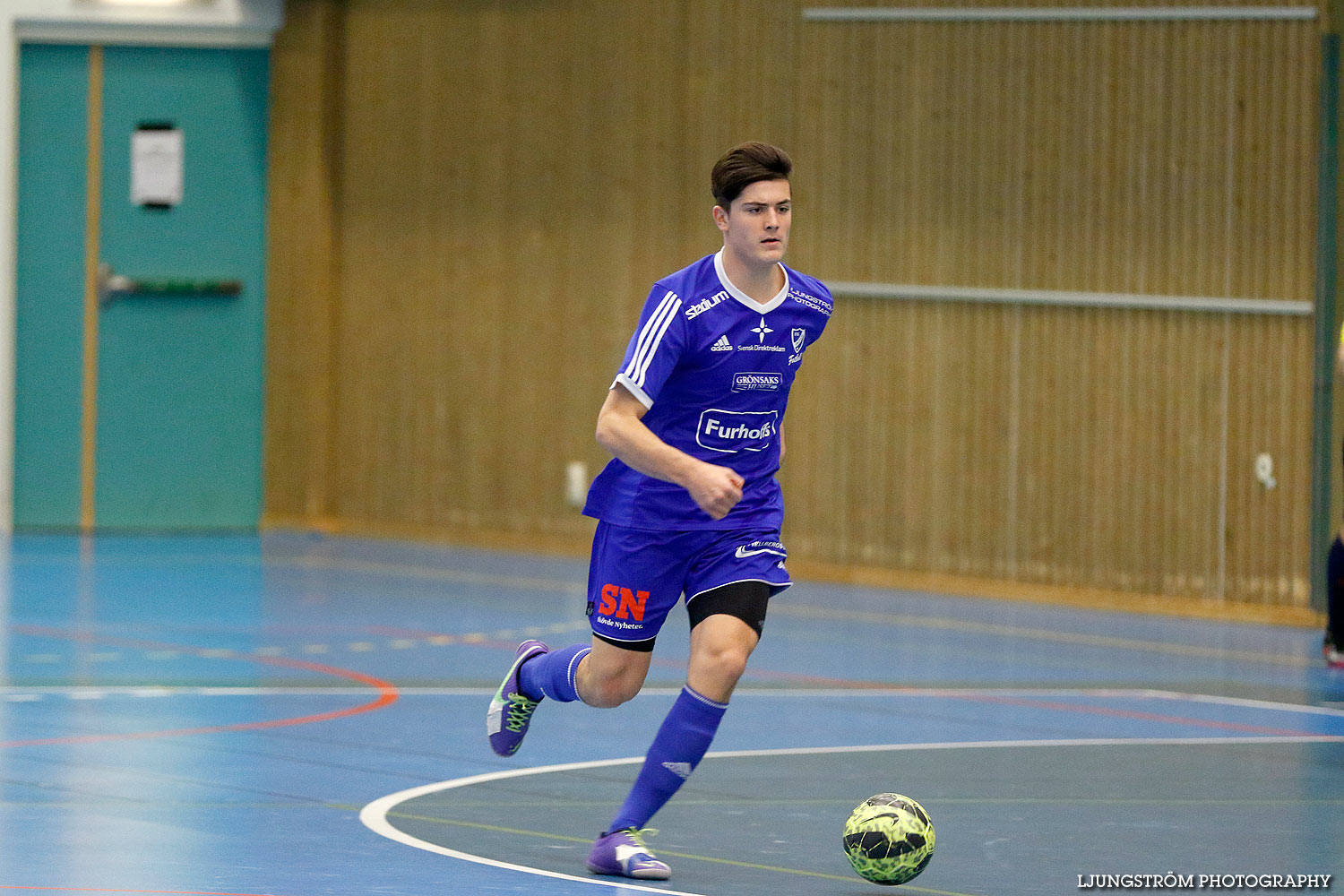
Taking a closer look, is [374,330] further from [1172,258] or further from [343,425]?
[1172,258]

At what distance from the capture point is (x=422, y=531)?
1541 centimetres

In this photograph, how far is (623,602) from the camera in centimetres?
552

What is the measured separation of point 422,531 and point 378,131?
287 centimetres

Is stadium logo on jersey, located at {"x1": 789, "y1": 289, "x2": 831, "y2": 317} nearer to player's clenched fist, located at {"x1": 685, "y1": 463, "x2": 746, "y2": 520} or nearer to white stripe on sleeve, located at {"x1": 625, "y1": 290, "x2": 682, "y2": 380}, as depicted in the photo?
white stripe on sleeve, located at {"x1": 625, "y1": 290, "x2": 682, "y2": 380}

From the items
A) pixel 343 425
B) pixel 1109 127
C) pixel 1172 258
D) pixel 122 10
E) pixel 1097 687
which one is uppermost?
pixel 122 10

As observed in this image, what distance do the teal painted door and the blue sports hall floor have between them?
2.71 meters

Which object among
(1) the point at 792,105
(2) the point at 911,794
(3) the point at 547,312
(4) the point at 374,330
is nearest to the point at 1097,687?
(2) the point at 911,794

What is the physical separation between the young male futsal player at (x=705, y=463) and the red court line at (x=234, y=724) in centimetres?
256

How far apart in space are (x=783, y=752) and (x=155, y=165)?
9391 mm

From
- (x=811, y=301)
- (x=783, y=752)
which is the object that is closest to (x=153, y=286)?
(x=783, y=752)

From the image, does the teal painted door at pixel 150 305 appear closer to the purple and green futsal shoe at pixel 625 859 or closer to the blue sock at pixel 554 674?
the blue sock at pixel 554 674

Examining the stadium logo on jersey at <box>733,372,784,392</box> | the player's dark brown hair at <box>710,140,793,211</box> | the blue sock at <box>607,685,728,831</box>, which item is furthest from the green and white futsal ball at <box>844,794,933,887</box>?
the player's dark brown hair at <box>710,140,793,211</box>

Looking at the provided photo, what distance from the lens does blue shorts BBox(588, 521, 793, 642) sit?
547cm

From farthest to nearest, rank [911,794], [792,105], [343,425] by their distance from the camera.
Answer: [343,425], [792,105], [911,794]
